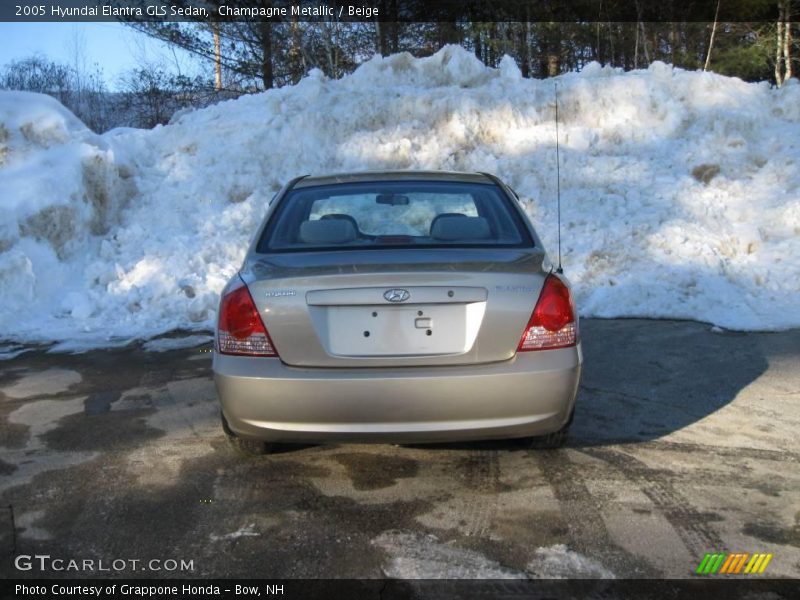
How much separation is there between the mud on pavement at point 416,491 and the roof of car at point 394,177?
1.67 meters

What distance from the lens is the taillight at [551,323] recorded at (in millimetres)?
3494

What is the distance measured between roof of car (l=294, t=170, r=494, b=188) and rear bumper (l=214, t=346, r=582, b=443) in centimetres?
166

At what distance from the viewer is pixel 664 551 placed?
3043 mm

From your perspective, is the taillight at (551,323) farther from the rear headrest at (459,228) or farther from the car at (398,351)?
the rear headrest at (459,228)

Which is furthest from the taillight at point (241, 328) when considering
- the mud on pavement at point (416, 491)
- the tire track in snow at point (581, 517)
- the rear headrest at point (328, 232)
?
the tire track in snow at point (581, 517)

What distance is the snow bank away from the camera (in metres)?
8.30

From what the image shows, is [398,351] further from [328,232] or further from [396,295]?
[328,232]

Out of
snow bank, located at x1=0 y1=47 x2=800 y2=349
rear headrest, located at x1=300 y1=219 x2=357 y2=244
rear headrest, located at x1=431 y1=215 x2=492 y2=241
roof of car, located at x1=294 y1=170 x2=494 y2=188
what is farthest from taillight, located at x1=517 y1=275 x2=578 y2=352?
snow bank, located at x1=0 y1=47 x2=800 y2=349

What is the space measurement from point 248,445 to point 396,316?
4.07ft

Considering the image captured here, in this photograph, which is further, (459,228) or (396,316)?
(459,228)

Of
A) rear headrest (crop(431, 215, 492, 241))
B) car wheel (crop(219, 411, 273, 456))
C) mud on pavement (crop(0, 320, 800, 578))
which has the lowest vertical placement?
mud on pavement (crop(0, 320, 800, 578))

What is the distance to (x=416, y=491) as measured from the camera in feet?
12.1

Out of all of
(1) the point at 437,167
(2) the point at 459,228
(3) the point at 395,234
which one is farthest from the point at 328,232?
(1) the point at 437,167

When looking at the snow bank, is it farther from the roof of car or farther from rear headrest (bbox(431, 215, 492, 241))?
rear headrest (bbox(431, 215, 492, 241))
